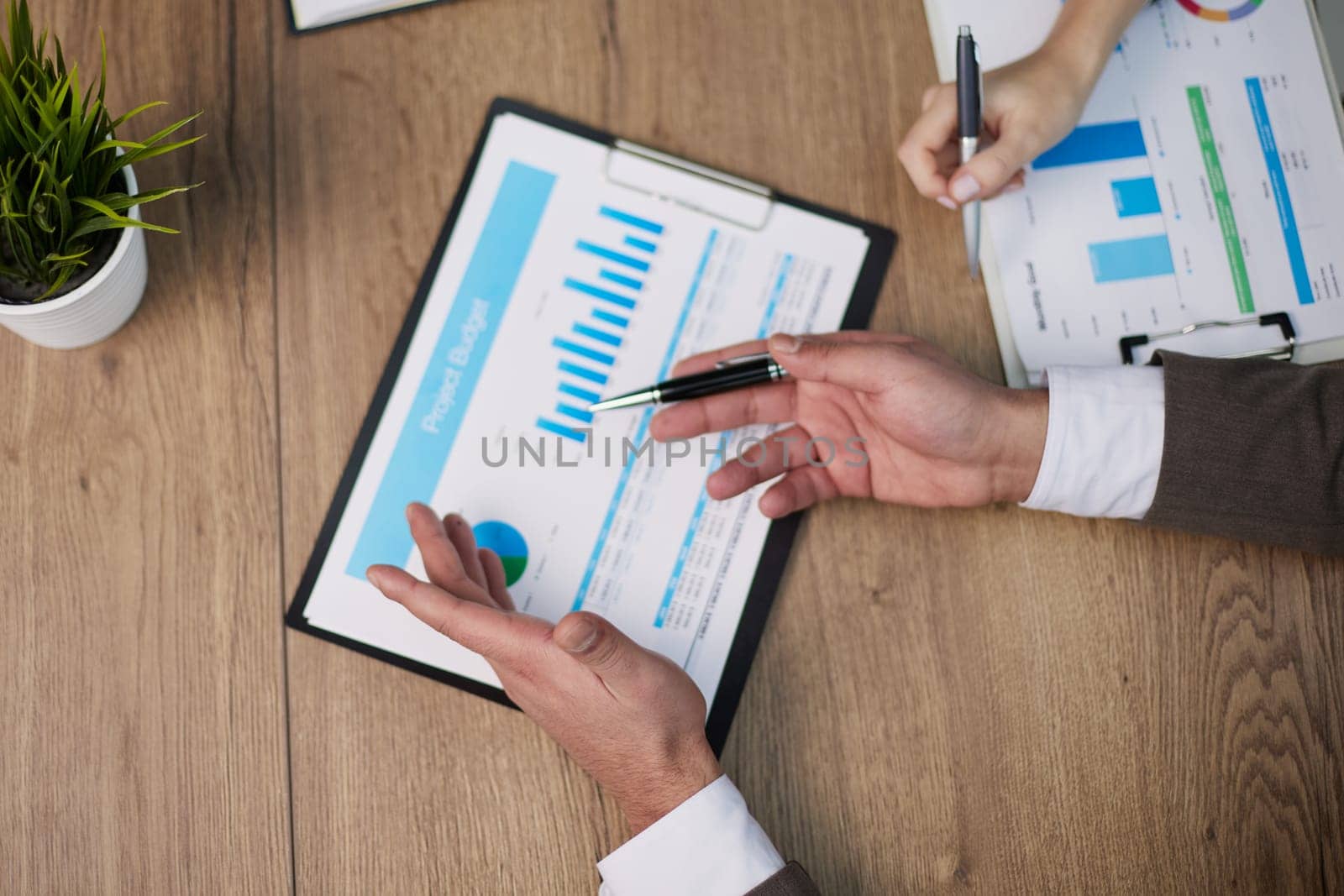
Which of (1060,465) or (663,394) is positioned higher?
(663,394)

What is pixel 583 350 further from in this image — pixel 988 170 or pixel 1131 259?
pixel 1131 259

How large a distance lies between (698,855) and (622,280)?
483mm

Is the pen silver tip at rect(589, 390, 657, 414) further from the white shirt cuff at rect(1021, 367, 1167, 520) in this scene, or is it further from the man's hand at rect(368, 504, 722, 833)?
the white shirt cuff at rect(1021, 367, 1167, 520)

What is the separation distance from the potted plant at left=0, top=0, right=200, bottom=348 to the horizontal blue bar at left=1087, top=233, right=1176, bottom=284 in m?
0.75

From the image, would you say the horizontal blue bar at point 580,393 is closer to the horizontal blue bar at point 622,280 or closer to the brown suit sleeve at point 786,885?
the horizontal blue bar at point 622,280

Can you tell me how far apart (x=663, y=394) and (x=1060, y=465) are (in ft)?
1.10

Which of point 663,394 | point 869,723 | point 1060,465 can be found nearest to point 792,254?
point 663,394

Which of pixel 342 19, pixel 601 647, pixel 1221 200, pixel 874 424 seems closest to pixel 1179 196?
pixel 1221 200

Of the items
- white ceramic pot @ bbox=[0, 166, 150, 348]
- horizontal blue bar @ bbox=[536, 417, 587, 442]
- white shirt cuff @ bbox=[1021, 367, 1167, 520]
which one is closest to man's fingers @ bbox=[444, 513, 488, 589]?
horizontal blue bar @ bbox=[536, 417, 587, 442]

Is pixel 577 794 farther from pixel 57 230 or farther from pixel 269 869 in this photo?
pixel 57 230

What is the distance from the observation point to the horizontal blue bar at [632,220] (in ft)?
2.79

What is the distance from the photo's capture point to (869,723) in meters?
0.77

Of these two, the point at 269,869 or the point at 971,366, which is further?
the point at 971,366

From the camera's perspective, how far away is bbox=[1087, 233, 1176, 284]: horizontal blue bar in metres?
0.85
